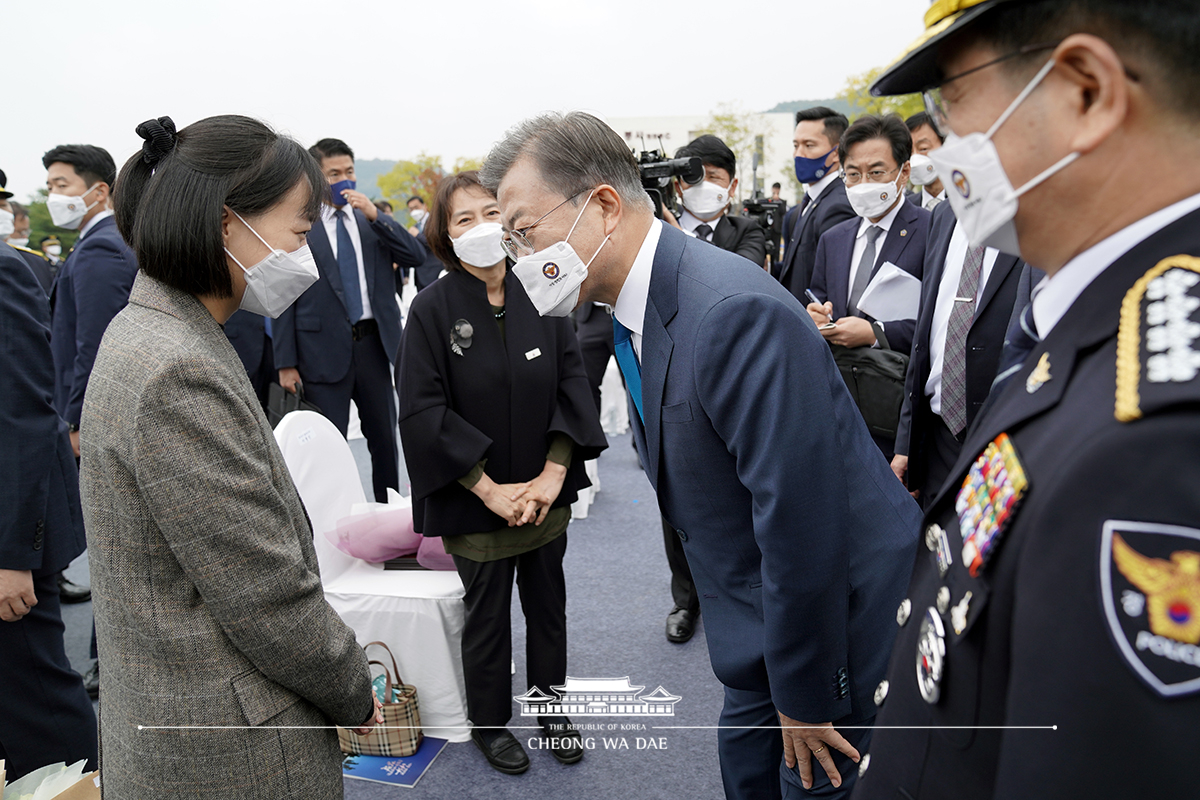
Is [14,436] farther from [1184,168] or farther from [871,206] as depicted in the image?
[871,206]

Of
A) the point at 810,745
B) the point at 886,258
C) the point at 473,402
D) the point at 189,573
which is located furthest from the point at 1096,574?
the point at 886,258

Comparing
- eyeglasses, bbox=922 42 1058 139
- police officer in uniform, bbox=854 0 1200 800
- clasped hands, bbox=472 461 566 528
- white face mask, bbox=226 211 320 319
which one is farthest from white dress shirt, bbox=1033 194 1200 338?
clasped hands, bbox=472 461 566 528

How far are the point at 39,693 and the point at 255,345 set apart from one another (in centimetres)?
253

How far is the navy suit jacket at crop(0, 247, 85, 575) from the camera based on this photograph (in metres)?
1.85

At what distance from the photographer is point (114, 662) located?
121 cm

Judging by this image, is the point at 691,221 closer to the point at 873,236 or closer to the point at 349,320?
the point at 873,236

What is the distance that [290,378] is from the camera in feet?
13.6

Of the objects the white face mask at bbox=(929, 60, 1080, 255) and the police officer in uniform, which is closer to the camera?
the police officer in uniform

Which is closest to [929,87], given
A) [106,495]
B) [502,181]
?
[502,181]

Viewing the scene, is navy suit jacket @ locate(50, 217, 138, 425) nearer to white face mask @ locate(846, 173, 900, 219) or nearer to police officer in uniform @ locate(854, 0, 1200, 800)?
white face mask @ locate(846, 173, 900, 219)

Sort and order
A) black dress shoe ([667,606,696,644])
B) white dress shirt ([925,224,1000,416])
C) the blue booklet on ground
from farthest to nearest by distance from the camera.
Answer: black dress shoe ([667,606,696,644]) → the blue booklet on ground → white dress shirt ([925,224,1000,416])

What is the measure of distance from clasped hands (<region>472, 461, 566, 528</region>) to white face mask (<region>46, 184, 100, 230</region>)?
2939mm

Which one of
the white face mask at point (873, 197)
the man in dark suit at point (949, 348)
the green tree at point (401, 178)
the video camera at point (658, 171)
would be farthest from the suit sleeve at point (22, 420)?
the green tree at point (401, 178)

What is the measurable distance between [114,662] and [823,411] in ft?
4.11
